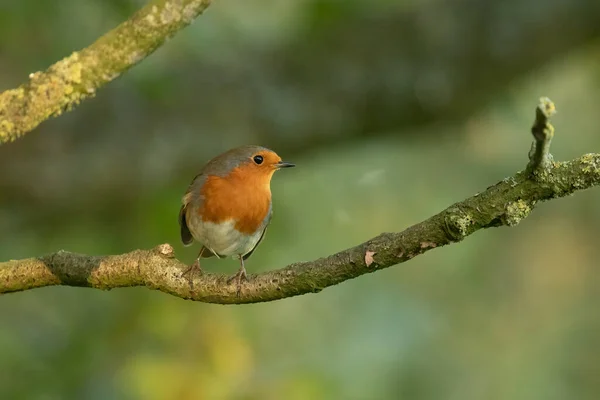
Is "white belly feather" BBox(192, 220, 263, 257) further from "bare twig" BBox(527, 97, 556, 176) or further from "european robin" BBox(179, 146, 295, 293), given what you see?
"bare twig" BBox(527, 97, 556, 176)

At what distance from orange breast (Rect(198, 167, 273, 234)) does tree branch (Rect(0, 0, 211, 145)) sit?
1.23 m

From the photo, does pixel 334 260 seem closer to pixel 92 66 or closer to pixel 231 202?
pixel 92 66

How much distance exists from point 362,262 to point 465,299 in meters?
6.26

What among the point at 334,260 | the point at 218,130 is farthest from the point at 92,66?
the point at 218,130

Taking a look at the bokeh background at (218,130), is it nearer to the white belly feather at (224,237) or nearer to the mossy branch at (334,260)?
the white belly feather at (224,237)

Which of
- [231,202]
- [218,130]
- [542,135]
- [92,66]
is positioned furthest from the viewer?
[218,130]

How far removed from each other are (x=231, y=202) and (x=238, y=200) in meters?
0.03

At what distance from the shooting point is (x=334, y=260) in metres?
1.89

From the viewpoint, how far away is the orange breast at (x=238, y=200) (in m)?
3.47

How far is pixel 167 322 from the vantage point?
4355mm

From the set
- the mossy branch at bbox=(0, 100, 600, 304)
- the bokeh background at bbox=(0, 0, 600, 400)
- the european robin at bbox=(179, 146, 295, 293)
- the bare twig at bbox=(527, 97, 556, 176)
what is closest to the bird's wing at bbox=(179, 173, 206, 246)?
the european robin at bbox=(179, 146, 295, 293)

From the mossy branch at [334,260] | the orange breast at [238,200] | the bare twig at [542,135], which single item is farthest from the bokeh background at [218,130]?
the bare twig at [542,135]

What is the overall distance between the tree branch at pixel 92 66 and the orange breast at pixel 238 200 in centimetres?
123

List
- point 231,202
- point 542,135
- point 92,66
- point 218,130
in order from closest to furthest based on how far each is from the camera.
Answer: point 542,135
point 92,66
point 231,202
point 218,130
